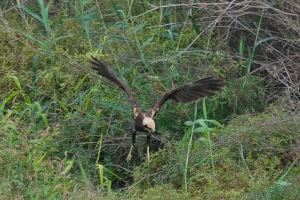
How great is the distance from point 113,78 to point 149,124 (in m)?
0.40

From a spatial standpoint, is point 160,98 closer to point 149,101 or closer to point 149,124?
point 149,124

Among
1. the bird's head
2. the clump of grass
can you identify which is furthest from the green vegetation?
the bird's head

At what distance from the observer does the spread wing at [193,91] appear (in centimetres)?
533

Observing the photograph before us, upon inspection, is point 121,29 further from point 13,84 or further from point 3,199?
point 3,199

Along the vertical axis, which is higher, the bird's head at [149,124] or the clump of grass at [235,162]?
the bird's head at [149,124]

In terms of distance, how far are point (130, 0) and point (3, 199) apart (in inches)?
107

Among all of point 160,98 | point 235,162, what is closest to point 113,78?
point 160,98

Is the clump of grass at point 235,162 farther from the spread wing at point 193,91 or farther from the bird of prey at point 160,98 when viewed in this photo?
the spread wing at point 193,91

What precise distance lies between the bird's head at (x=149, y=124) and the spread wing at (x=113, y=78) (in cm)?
11

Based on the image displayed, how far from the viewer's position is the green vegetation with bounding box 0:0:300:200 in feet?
16.8

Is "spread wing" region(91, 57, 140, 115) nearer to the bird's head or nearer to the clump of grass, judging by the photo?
the bird's head

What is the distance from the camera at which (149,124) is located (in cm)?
538

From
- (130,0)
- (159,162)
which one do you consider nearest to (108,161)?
(159,162)

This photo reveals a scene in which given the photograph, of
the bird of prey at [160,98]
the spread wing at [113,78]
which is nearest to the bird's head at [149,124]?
the bird of prey at [160,98]
